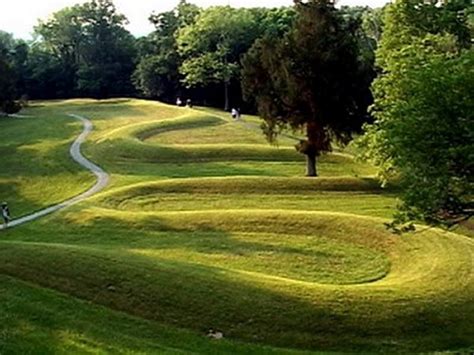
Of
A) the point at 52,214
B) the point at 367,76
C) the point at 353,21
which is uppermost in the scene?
the point at 353,21

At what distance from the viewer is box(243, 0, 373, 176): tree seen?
44.4 meters

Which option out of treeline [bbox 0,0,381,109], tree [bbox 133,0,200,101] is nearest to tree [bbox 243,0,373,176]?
treeline [bbox 0,0,381,109]

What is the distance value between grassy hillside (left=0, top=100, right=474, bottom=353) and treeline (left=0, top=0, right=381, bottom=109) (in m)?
43.4

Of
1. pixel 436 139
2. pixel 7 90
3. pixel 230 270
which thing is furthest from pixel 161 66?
pixel 436 139

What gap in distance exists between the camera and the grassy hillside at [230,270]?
20469mm

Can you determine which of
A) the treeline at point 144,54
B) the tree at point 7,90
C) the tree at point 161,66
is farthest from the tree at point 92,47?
the tree at point 7,90

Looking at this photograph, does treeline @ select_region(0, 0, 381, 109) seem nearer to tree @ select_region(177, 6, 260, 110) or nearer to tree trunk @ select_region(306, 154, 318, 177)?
tree @ select_region(177, 6, 260, 110)

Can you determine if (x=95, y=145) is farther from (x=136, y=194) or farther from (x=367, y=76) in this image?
(x=367, y=76)

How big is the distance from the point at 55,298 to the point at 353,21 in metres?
31.3

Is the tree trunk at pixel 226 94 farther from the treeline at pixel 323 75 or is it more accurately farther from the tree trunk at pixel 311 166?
the tree trunk at pixel 311 166

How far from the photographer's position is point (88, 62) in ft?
373

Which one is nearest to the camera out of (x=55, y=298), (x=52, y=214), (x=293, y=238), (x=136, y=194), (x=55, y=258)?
(x=55, y=298)

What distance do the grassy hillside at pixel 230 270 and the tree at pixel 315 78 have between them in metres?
3.92

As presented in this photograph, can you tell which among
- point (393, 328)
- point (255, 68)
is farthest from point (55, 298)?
point (255, 68)
